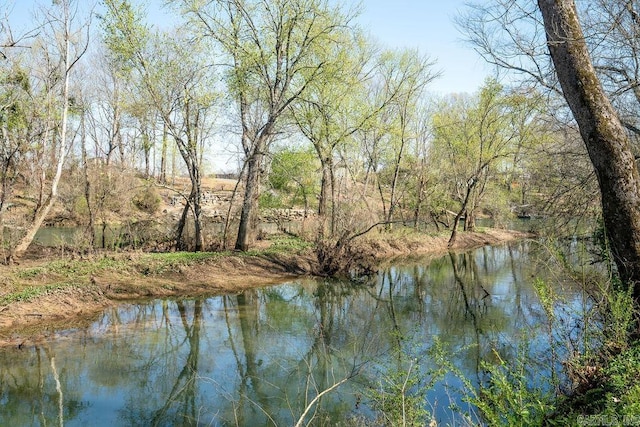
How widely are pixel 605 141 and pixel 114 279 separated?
11334 millimetres

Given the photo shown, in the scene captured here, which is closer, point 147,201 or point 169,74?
point 169,74

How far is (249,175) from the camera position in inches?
610

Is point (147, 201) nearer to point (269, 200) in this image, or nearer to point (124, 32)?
point (269, 200)

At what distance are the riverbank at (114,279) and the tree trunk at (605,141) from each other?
9165 millimetres

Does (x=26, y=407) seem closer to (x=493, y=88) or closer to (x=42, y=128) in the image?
(x=42, y=128)

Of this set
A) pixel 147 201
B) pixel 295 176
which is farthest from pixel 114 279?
pixel 147 201

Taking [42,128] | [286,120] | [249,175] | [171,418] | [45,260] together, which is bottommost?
[171,418]

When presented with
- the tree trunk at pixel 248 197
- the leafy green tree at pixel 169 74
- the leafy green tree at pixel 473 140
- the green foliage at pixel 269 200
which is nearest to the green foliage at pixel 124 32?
the leafy green tree at pixel 169 74

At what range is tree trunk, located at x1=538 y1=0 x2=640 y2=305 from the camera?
4.55 m

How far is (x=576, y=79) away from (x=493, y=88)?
21.5 meters

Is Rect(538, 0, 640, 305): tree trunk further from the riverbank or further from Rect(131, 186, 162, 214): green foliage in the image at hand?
Rect(131, 186, 162, 214): green foliage

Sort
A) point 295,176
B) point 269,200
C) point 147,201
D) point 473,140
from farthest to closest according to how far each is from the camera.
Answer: point 147,201, point 473,140, point 269,200, point 295,176

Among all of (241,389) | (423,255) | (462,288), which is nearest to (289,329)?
(241,389)

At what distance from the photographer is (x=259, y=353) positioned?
8070 millimetres
